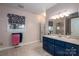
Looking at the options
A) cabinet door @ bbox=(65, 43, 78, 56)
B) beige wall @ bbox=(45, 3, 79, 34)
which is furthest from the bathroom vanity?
beige wall @ bbox=(45, 3, 79, 34)

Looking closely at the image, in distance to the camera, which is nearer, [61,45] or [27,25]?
[61,45]

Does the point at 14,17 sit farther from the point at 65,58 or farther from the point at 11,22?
the point at 65,58

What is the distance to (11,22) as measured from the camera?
335 cm

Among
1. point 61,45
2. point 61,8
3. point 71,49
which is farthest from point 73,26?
point 61,8

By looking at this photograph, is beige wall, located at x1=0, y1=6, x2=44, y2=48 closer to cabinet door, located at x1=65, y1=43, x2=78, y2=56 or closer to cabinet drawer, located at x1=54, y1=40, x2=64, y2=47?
cabinet drawer, located at x1=54, y1=40, x2=64, y2=47

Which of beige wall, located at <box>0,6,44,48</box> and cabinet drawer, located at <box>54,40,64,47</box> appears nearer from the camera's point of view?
cabinet drawer, located at <box>54,40,64,47</box>

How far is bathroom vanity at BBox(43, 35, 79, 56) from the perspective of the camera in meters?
2.17

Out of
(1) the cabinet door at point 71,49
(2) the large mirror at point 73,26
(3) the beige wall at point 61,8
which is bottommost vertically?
(1) the cabinet door at point 71,49

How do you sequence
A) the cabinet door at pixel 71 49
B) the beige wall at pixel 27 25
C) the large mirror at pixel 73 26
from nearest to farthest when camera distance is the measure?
the cabinet door at pixel 71 49 < the large mirror at pixel 73 26 < the beige wall at pixel 27 25

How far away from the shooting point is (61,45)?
2656mm

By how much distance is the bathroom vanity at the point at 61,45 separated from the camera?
2.17 meters

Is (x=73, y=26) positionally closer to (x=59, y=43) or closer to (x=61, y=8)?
(x=59, y=43)

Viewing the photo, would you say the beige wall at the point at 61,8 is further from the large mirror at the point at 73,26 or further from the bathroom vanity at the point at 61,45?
the bathroom vanity at the point at 61,45

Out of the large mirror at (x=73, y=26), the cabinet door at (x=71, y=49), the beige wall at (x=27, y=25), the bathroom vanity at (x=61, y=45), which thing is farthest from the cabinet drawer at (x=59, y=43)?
the beige wall at (x=27, y=25)
